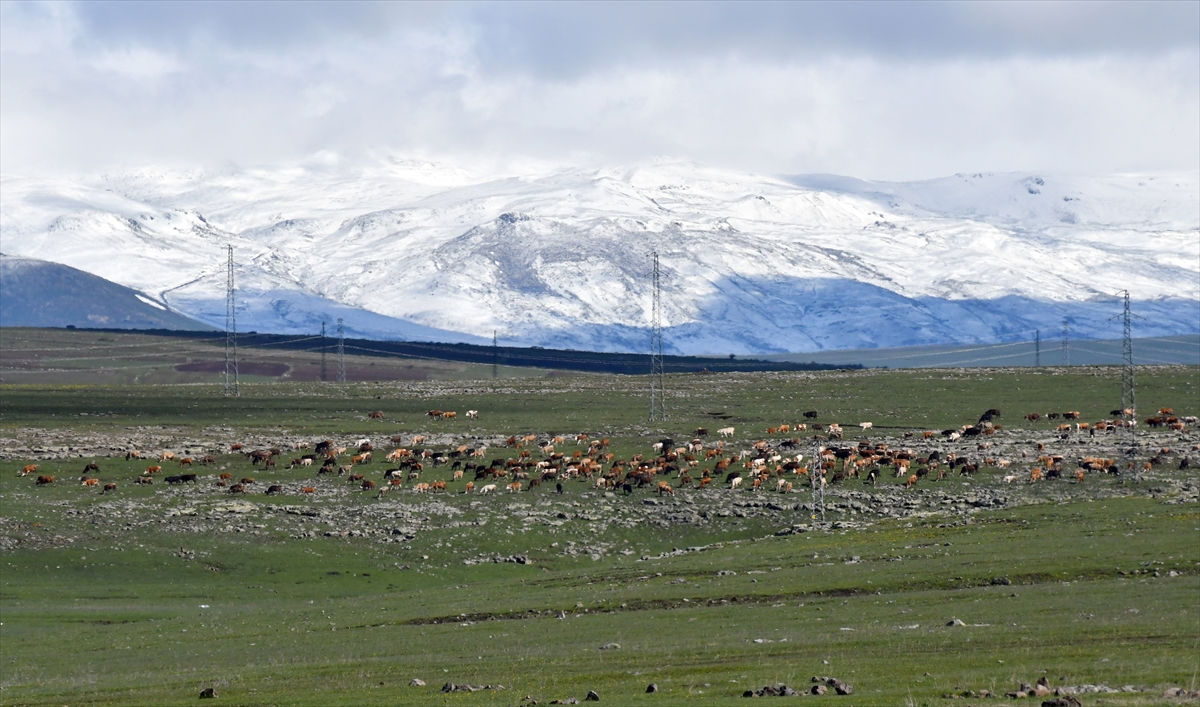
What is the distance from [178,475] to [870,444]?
153ft

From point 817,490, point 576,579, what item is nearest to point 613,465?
point 817,490

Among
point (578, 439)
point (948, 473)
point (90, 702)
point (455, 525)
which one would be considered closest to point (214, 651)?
point (90, 702)

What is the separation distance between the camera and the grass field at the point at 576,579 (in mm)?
32844

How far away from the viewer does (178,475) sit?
83.1 metres

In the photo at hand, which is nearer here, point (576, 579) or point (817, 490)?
point (576, 579)

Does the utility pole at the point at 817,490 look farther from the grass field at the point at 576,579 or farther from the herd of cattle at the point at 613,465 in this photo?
the grass field at the point at 576,579

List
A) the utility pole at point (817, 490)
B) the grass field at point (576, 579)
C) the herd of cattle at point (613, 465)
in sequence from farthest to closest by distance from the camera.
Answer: the herd of cattle at point (613, 465)
the utility pole at point (817, 490)
the grass field at point (576, 579)

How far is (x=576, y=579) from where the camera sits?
5997cm

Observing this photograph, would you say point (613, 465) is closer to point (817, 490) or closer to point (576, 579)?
point (817, 490)

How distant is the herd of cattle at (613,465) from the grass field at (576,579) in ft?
3.89

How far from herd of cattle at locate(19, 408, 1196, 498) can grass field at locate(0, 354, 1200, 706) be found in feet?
3.89

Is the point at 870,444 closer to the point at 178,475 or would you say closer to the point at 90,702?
the point at 178,475

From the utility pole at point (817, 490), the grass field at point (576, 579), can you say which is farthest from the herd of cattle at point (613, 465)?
the grass field at point (576, 579)

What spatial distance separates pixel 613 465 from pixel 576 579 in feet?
102
